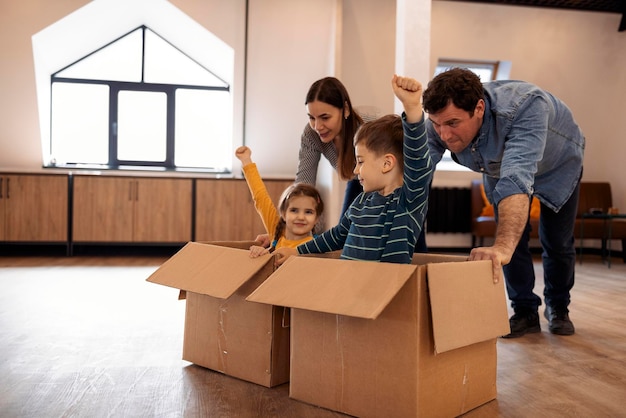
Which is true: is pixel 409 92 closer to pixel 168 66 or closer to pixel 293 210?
pixel 293 210

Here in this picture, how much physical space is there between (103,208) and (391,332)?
198 inches

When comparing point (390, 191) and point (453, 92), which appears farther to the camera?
point (453, 92)

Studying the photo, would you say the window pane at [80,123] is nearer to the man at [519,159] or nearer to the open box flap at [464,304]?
the man at [519,159]

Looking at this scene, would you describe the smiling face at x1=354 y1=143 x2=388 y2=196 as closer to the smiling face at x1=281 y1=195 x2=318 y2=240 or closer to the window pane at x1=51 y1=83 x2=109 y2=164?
the smiling face at x1=281 y1=195 x2=318 y2=240

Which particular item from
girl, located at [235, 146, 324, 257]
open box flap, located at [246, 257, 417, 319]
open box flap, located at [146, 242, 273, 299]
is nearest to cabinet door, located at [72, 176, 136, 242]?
girl, located at [235, 146, 324, 257]

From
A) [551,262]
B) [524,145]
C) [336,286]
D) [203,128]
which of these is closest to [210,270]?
[336,286]

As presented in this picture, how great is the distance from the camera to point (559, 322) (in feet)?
8.02

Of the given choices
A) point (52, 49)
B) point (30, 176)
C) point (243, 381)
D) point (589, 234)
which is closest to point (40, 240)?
point (30, 176)

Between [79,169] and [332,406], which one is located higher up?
[79,169]

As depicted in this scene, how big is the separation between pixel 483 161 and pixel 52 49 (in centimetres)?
534

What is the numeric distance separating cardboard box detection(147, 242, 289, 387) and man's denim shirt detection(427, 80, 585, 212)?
737mm

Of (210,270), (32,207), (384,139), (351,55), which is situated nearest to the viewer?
(384,139)

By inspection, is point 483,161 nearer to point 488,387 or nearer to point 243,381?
point 488,387

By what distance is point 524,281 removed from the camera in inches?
96.7
